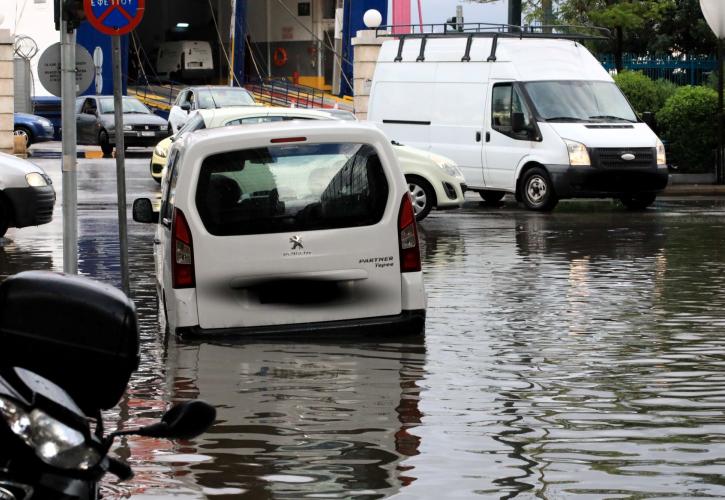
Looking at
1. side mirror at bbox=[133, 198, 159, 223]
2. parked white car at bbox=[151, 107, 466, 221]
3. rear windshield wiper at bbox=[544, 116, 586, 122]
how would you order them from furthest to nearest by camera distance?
rear windshield wiper at bbox=[544, 116, 586, 122] < parked white car at bbox=[151, 107, 466, 221] < side mirror at bbox=[133, 198, 159, 223]

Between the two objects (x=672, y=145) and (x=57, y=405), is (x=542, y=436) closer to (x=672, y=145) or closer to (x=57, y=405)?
→ (x=57, y=405)

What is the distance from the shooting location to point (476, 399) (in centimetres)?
932

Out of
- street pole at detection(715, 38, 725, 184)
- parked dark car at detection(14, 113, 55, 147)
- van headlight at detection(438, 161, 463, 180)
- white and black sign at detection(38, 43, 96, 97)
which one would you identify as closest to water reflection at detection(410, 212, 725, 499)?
white and black sign at detection(38, 43, 96, 97)

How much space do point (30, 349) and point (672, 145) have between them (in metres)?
27.3

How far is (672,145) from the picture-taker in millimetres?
30516

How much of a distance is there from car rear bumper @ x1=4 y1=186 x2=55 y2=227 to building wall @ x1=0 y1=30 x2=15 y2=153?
17163mm

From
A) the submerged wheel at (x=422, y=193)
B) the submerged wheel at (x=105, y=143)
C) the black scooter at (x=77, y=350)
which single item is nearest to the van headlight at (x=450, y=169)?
the submerged wheel at (x=422, y=193)

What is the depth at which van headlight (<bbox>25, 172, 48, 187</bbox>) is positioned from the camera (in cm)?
1959

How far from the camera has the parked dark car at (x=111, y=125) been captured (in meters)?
43.3

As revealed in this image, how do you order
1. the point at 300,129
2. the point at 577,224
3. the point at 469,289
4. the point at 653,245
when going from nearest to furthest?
the point at 300,129 < the point at 469,289 < the point at 653,245 < the point at 577,224

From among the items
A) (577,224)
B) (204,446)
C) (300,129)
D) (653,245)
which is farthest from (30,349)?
(577,224)

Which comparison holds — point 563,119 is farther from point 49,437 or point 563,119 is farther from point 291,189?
point 49,437

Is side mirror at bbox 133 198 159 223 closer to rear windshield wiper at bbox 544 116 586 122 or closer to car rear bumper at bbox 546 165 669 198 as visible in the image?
car rear bumper at bbox 546 165 669 198

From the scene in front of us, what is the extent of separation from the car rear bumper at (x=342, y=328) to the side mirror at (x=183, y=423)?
687 cm
